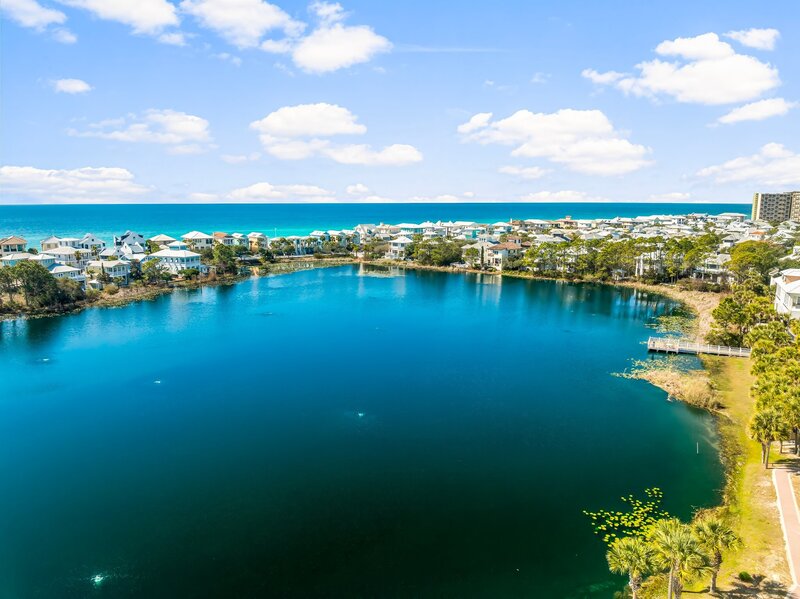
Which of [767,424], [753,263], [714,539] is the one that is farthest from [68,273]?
[753,263]

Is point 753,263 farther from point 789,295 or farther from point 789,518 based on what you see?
point 789,518

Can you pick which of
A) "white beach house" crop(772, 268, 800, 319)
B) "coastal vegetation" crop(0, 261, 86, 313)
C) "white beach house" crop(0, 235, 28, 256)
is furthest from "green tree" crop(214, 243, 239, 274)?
"white beach house" crop(772, 268, 800, 319)

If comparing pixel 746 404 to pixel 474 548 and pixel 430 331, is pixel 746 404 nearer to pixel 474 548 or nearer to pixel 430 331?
pixel 474 548

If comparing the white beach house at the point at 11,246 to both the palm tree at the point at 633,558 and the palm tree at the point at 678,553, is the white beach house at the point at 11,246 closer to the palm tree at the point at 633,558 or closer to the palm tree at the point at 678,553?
the palm tree at the point at 633,558

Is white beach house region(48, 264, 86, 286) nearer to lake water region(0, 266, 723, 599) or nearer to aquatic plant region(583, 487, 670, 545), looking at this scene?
lake water region(0, 266, 723, 599)

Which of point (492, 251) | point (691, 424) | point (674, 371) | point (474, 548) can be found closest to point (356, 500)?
point (474, 548)
